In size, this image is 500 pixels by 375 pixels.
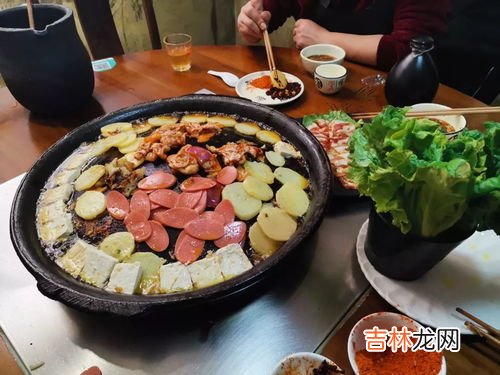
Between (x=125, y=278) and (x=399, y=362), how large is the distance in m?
0.87

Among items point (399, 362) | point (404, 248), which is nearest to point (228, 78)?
point (404, 248)

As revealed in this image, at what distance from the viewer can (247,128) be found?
6.20ft

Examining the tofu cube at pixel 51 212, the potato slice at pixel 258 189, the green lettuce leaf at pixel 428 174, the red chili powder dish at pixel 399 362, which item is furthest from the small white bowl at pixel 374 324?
the tofu cube at pixel 51 212

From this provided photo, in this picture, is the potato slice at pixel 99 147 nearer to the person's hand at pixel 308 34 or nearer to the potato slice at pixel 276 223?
the potato slice at pixel 276 223

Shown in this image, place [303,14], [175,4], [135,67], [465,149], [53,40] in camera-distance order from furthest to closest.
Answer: [175,4], [303,14], [135,67], [53,40], [465,149]

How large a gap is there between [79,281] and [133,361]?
0.32 meters

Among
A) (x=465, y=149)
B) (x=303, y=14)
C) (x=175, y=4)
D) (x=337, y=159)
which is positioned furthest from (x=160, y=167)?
(x=175, y=4)

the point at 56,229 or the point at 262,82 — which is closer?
the point at 56,229

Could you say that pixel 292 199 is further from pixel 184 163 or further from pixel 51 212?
pixel 51 212

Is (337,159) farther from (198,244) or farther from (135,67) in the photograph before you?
(135,67)

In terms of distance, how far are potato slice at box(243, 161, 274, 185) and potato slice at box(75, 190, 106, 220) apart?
622mm

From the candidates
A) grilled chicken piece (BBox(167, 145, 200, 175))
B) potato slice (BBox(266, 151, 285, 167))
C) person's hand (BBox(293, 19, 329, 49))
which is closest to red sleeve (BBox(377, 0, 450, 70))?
person's hand (BBox(293, 19, 329, 49))

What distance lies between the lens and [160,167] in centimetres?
178

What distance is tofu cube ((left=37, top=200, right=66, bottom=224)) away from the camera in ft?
4.80
